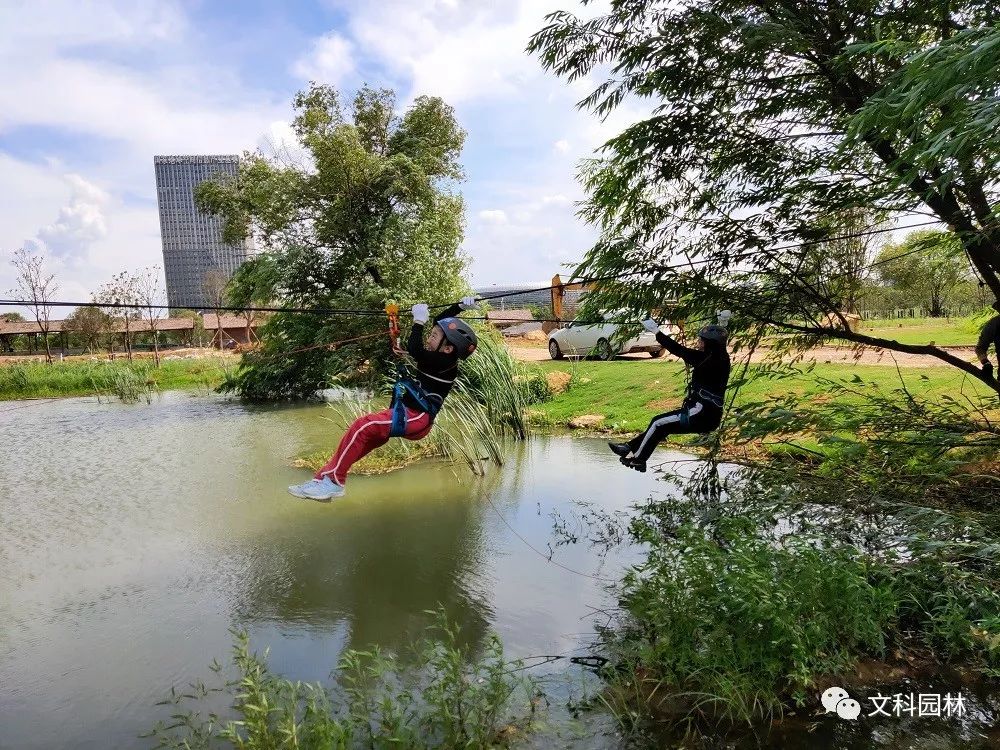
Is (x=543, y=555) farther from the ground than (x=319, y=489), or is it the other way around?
(x=319, y=489)

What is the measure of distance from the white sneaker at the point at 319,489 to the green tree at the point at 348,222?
9854mm

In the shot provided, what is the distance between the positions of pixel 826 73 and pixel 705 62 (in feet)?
3.03

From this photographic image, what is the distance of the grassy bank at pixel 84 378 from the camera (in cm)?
2005

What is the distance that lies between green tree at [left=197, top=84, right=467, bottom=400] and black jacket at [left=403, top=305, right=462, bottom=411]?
9758mm

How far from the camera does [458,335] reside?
482 cm

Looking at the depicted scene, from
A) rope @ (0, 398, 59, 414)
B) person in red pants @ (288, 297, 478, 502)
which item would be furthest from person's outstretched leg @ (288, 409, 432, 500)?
rope @ (0, 398, 59, 414)

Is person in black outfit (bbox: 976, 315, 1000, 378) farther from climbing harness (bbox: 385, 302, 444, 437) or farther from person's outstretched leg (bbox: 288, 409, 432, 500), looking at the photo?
person's outstretched leg (bbox: 288, 409, 432, 500)

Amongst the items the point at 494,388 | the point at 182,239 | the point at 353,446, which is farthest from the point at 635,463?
the point at 182,239

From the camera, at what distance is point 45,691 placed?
Answer: 173 inches

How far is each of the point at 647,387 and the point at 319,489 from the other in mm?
9547

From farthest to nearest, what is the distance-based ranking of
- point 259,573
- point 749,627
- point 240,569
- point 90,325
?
point 90,325 → point 240,569 → point 259,573 → point 749,627

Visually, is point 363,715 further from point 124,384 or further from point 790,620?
point 124,384

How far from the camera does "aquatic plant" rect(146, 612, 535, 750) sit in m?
3.26

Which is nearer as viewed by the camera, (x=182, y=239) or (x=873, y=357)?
(x=873, y=357)
